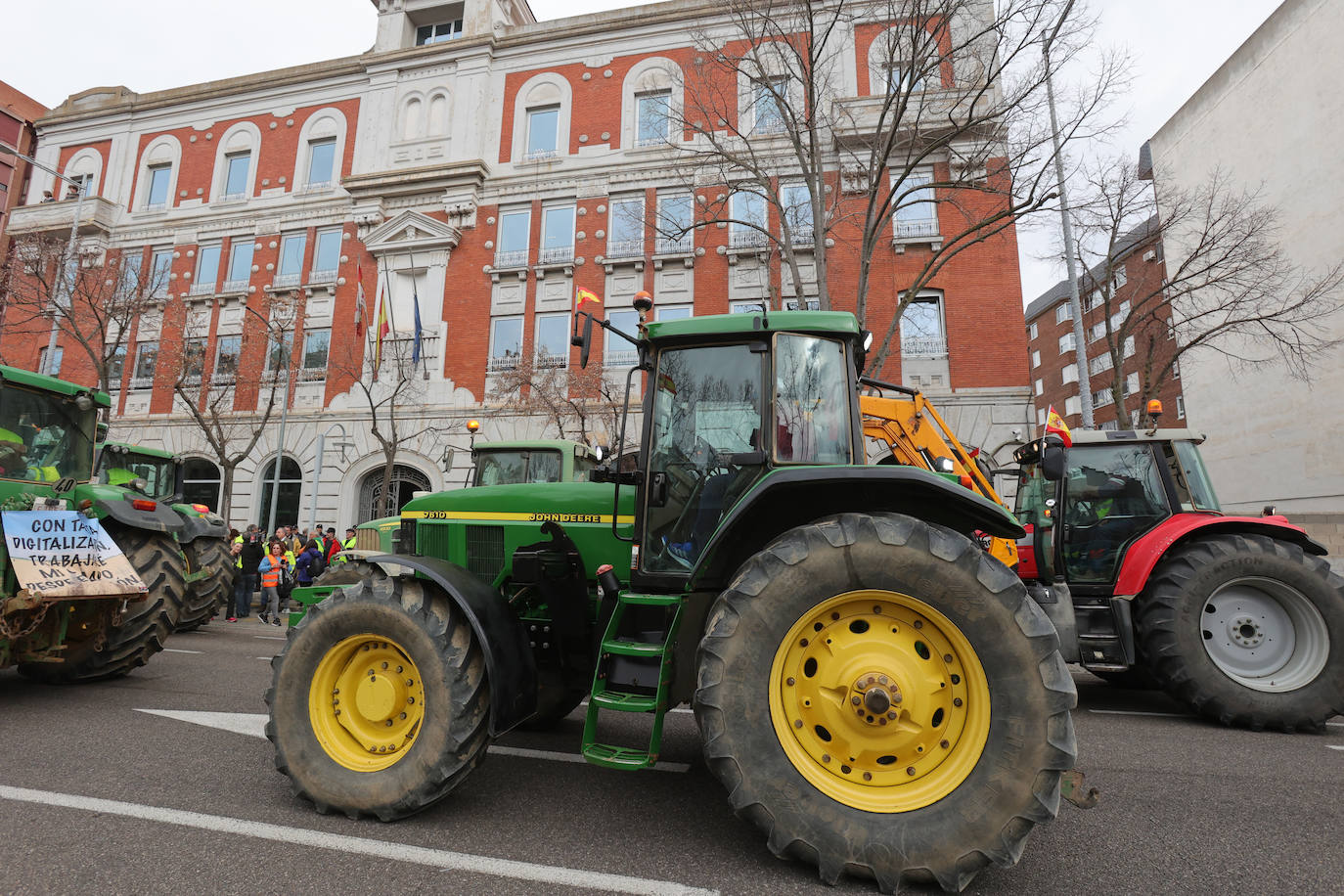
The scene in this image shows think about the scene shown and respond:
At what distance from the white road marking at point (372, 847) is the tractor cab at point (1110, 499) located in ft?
17.8

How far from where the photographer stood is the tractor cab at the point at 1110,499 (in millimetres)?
6500

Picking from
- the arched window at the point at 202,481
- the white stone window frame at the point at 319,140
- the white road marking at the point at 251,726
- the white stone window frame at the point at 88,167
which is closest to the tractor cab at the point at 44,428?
the white road marking at the point at 251,726

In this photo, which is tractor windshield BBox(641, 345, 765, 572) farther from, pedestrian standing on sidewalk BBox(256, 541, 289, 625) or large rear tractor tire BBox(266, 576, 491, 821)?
pedestrian standing on sidewalk BBox(256, 541, 289, 625)

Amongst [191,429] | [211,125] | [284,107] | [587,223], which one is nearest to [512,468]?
[587,223]

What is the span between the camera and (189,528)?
757 cm

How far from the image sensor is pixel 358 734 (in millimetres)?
3430

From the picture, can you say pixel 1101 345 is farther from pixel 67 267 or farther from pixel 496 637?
pixel 67 267

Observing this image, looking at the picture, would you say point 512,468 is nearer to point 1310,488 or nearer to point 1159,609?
point 1159,609

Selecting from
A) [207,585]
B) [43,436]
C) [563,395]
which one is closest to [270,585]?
[207,585]

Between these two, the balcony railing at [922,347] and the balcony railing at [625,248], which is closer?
the balcony railing at [922,347]

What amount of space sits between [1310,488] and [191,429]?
34630 millimetres

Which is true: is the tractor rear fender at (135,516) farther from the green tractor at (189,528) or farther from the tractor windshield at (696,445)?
the tractor windshield at (696,445)

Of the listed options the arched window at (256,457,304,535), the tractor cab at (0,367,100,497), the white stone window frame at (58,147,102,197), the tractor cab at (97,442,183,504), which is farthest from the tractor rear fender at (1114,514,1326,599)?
the white stone window frame at (58,147,102,197)

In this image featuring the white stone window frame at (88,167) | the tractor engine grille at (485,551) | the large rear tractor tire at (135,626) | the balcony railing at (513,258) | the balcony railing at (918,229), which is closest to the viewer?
the tractor engine grille at (485,551)
